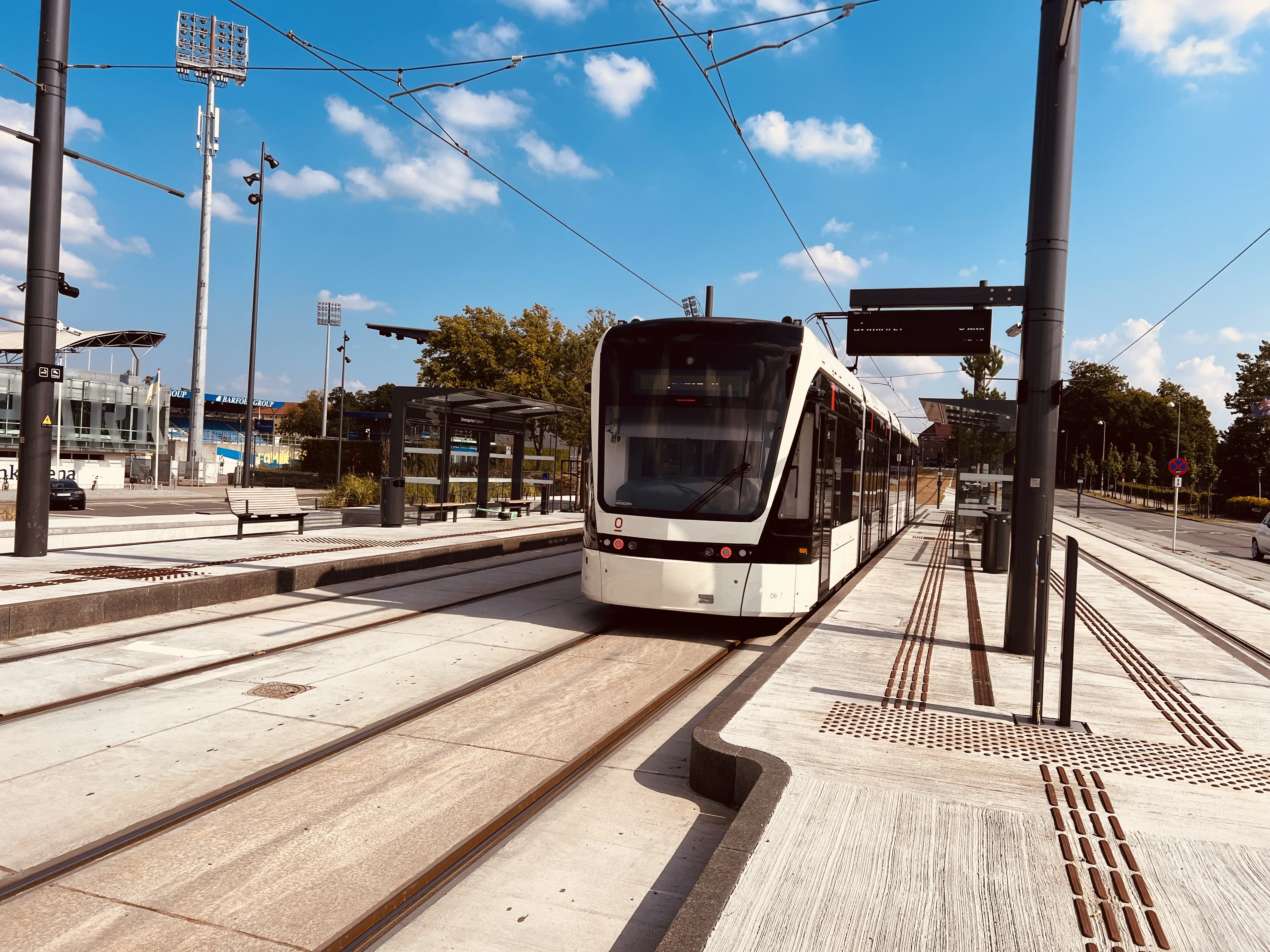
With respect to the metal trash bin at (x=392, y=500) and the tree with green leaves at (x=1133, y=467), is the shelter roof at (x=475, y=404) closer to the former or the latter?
the metal trash bin at (x=392, y=500)

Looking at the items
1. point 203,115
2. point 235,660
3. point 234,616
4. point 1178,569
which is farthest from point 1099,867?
point 203,115

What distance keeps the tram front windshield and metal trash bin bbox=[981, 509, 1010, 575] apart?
28.0 ft

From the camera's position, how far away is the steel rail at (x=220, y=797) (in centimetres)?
370

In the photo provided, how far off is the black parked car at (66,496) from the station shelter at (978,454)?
24505mm

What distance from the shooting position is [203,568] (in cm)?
1119

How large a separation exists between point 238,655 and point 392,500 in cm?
1203

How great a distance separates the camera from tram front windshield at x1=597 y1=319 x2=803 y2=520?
29.0 ft

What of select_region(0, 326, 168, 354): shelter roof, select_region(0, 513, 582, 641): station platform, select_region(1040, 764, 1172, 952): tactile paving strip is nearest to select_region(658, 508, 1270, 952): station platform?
select_region(1040, 764, 1172, 952): tactile paving strip

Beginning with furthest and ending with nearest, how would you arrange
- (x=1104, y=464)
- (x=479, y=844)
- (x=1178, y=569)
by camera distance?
(x=1104, y=464), (x=1178, y=569), (x=479, y=844)

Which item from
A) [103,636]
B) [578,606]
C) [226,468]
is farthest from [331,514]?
[226,468]

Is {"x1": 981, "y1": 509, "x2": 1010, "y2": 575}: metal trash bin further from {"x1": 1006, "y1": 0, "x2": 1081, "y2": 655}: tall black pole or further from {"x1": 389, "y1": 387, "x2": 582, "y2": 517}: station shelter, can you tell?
{"x1": 389, "y1": 387, "x2": 582, "y2": 517}: station shelter

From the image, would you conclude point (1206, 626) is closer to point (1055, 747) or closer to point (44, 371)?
point (1055, 747)

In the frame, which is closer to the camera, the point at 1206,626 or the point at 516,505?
the point at 1206,626

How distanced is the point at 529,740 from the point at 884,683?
9.03 ft
